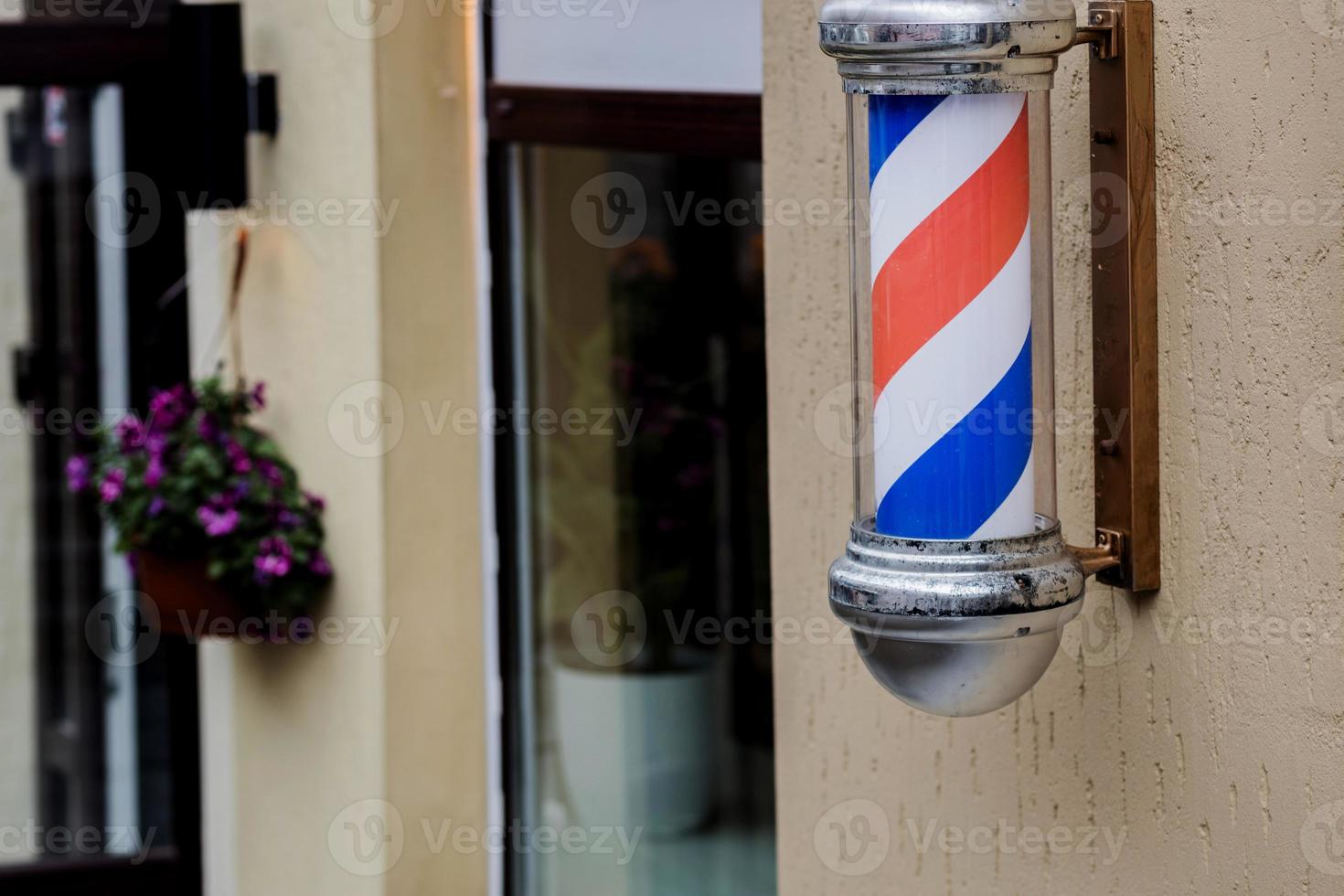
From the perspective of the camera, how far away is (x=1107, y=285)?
1.34 m

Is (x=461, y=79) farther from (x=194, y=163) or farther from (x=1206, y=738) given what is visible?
(x=1206, y=738)

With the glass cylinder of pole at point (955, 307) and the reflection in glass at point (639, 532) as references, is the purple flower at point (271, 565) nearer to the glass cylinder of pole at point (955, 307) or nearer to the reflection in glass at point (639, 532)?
the reflection in glass at point (639, 532)

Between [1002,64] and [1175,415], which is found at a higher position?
[1002,64]

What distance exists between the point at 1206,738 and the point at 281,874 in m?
2.71

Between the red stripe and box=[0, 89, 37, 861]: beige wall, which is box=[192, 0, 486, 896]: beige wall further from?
the red stripe

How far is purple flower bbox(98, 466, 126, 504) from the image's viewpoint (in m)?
3.27

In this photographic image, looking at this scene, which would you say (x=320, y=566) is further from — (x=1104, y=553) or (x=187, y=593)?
(x=1104, y=553)

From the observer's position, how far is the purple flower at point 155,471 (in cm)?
322

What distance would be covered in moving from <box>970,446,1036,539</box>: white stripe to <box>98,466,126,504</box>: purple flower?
2507mm

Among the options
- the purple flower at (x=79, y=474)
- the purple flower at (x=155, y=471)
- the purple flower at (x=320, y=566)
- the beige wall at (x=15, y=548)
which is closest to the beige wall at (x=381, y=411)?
the purple flower at (x=320, y=566)

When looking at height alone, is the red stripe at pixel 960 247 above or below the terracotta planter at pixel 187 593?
above

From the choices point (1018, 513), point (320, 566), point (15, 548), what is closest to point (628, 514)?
→ point (320, 566)

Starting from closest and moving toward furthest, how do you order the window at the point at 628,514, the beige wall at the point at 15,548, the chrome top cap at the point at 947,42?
1. the chrome top cap at the point at 947,42
2. the window at the point at 628,514
3. the beige wall at the point at 15,548

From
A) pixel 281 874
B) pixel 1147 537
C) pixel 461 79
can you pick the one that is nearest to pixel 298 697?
pixel 281 874
